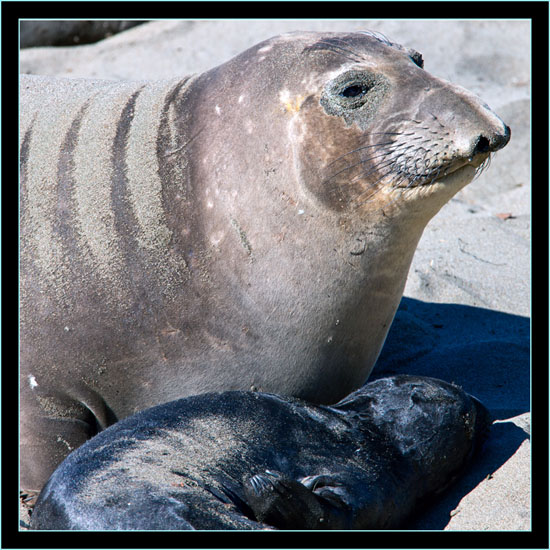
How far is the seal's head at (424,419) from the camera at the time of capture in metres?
3.21

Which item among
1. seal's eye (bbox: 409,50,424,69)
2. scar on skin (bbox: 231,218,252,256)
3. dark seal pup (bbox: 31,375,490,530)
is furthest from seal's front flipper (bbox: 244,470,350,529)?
seal's eye (bbox: 409,50,424,69)

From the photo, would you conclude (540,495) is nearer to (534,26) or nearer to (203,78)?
(203,78)

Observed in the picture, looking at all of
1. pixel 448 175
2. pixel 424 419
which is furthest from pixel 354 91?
pixel 424 419

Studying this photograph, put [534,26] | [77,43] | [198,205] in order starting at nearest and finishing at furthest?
[198,205]
[534,26]
[77,43]

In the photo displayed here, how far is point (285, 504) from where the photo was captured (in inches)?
105

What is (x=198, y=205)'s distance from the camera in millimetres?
3270

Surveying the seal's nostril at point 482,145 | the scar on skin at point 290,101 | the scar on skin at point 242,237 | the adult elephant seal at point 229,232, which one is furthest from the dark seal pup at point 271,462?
the scar on skin at point 290,101

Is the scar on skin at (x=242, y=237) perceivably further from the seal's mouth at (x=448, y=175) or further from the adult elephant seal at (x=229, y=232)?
the seal's mouth at (x=448, y=175)

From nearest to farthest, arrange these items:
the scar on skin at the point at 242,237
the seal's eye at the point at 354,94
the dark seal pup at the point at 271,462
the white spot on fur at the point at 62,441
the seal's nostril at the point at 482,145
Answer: the dark seal pup at the point at 271,462
the seal's nostril at the point at 482,145
the seal's eye at the point at 354,94
the scar on skin at the point at 242,237
the white spot on fur at the point at 62,441

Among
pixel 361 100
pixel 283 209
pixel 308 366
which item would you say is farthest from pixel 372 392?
pixel 361 100

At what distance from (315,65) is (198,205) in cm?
66

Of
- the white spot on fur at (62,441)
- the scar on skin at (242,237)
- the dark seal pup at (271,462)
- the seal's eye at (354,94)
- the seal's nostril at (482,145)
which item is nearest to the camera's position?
the dark seal pup at (271,462)

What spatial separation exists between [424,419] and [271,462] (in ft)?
2.16

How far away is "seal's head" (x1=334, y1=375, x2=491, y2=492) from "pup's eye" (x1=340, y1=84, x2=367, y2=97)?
1096mm
